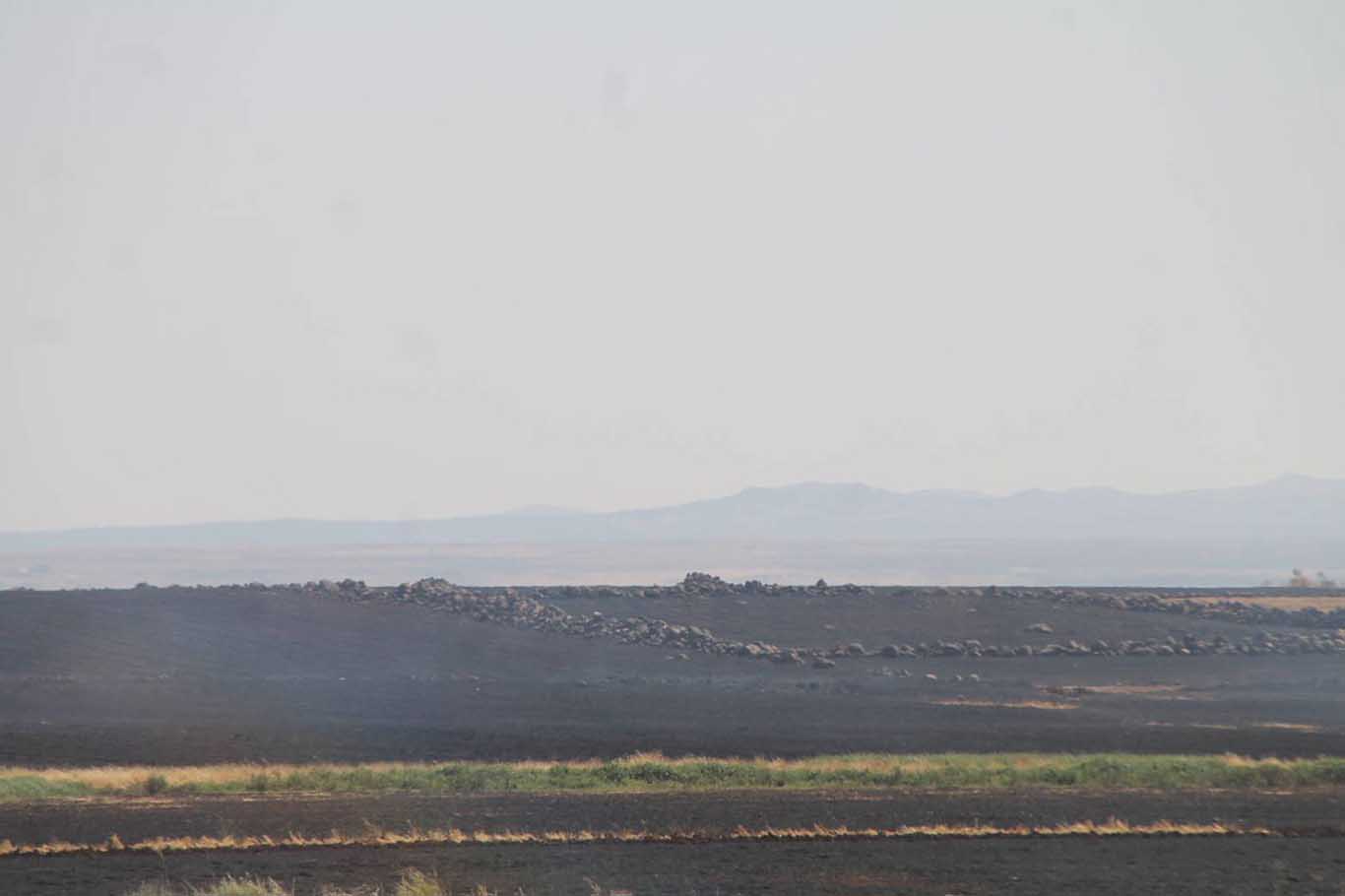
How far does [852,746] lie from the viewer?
38.6 m

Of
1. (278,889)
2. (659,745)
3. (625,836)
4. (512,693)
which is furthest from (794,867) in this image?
(512,693)

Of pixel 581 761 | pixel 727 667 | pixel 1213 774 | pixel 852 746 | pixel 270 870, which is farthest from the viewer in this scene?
pixel 727 667

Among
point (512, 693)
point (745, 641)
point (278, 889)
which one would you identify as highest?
point (745, 641)

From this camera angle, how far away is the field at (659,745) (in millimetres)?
23359

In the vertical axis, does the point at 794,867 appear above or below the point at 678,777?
below

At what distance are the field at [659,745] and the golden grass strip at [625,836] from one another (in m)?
0.09

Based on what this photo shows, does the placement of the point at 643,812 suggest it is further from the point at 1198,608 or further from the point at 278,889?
the point at 1198,608

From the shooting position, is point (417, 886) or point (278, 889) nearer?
point (417, 886)

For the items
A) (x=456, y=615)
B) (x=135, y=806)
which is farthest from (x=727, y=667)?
(x=135, y=806)

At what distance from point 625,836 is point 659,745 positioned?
499 inches

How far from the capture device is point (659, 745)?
38406mm

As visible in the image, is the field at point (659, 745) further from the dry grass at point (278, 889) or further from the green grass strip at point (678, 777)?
the dry grass at point (278, 889)

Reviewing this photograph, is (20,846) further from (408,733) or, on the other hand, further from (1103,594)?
(1103,594)

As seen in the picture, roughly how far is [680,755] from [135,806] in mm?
12407
